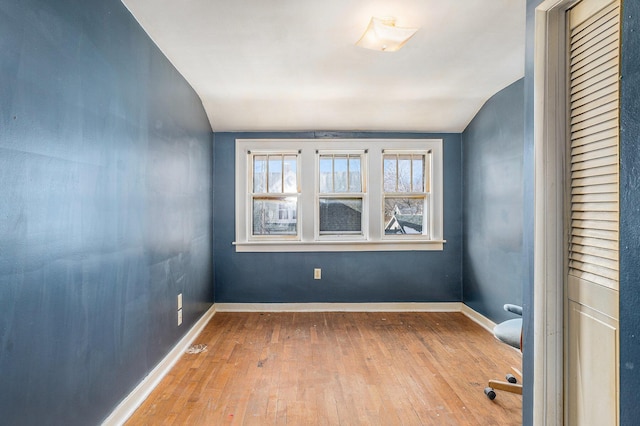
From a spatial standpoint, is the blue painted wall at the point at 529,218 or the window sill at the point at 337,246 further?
the window sill at the point at 337,246

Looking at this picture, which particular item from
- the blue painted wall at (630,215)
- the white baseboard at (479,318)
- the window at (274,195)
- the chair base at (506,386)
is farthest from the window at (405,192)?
the blue painted wall at (630,215)

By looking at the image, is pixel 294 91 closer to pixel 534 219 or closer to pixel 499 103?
pixel 499 103

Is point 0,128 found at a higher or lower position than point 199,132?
lower

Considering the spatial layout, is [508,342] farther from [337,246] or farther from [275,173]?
[275,173]

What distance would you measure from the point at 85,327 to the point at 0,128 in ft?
3.01

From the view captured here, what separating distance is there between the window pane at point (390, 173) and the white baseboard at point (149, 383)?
254 cm

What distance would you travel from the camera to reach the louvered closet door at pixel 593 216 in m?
1.11

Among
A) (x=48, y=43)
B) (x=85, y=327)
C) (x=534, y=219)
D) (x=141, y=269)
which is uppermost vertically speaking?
(x=48, y=43)

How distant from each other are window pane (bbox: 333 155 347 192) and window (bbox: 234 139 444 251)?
0.04 feet

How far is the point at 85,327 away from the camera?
60.0 inches

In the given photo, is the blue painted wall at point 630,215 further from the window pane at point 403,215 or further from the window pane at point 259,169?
the window pane at point 259,169

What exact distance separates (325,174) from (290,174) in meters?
0.41

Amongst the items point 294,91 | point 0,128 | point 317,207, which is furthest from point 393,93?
point 0,128

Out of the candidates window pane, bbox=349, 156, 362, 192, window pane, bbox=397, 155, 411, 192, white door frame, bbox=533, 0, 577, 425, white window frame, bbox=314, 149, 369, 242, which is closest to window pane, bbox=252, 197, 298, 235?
white window frame, bbox=314, 149, 369, 242
